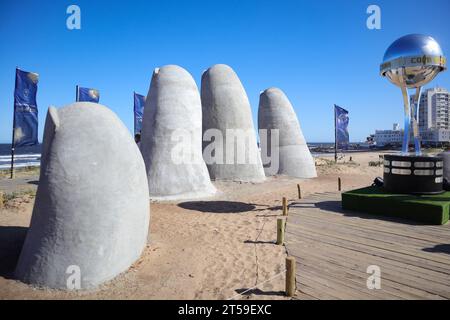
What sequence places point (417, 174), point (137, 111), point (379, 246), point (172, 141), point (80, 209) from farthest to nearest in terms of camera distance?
point (137, 111)
point (172, 141)
point (417, 174)
point (379, 246)
point (80, 209)

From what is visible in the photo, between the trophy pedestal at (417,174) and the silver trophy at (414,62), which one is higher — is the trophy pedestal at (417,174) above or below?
below

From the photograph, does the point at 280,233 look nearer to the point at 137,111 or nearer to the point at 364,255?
the point at 364,255

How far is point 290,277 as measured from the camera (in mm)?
4504

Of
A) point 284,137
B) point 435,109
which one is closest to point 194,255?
point 284,137

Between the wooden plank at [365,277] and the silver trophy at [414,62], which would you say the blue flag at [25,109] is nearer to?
the wooden plank at [365,277]

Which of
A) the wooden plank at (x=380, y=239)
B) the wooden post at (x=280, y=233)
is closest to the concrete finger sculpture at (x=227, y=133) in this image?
the wooden plank at (x=380, y=239)

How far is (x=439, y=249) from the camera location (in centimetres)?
603

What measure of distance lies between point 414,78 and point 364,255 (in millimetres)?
6387

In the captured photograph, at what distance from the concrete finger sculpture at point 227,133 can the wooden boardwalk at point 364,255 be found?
7.32 metres

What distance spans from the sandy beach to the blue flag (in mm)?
7100

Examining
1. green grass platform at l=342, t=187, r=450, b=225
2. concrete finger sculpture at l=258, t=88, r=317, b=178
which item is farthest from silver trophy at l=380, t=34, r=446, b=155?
concrete finger sculpture at l=258, t=88, r=317, b=178

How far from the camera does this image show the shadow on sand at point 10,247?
211 inches

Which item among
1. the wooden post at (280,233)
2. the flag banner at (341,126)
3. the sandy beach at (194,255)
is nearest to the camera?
the sandy beach at (194,255)

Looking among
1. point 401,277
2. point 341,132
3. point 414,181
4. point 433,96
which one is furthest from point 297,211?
point 433,96
